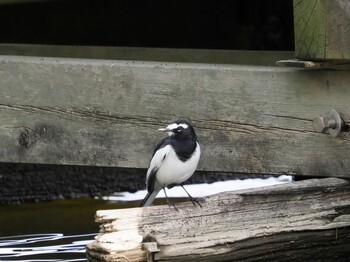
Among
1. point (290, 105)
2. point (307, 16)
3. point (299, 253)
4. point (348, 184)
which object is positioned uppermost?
point (307, 16)

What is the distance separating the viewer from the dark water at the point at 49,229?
6.14 metres

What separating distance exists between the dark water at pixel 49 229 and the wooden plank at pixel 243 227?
168 centimetres

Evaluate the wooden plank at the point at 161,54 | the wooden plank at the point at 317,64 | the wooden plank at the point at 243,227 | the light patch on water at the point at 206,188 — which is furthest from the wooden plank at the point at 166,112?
the light patch on water at the point at 206,188

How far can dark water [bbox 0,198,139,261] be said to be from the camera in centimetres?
614

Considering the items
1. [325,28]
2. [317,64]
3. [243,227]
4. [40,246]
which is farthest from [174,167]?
[40,246]

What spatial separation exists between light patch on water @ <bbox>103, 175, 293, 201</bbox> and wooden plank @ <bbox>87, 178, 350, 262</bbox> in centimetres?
295

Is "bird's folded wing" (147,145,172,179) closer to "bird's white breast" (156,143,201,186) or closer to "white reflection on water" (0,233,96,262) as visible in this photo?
"bird's white breast" (156,143,201,186)

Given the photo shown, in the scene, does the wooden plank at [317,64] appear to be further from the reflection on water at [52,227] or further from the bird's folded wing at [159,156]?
the reflection on water at [52,227]

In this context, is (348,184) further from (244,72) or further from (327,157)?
(244,72)

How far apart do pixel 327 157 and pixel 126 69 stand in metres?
1.10

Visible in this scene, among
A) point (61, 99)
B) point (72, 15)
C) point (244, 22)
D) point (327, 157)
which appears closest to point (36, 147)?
point (61, 99)

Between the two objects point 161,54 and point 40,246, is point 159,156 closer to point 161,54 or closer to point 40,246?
point 161,54

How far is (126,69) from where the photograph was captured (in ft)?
16.0

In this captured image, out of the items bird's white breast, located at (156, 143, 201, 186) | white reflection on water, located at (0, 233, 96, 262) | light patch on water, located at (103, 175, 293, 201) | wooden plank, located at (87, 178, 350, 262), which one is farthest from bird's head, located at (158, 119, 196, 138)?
light patch on water, located at (103, 175, 293, 201)
